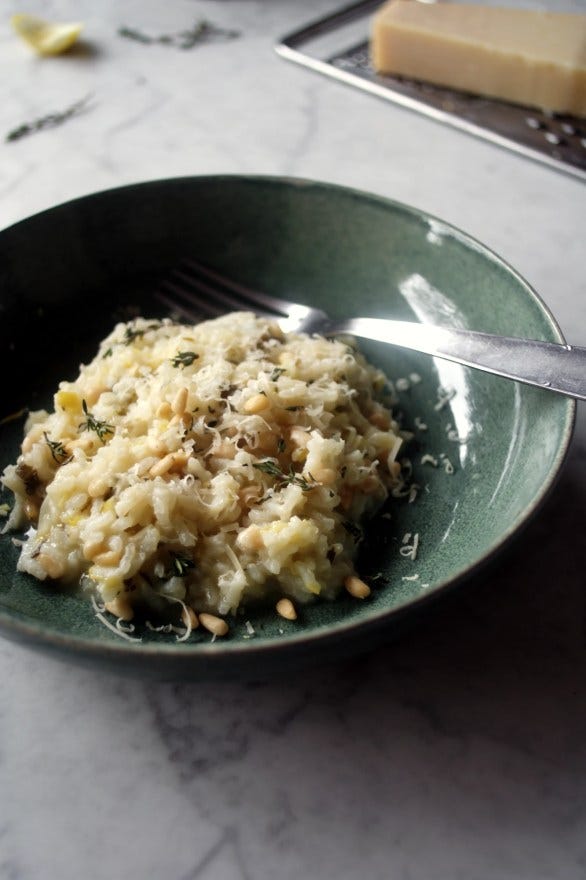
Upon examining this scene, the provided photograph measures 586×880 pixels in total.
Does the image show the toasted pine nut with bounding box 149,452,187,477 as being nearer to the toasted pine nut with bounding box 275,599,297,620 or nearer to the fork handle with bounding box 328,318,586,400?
the toasted pine nut with bounding box 275,599,297,620

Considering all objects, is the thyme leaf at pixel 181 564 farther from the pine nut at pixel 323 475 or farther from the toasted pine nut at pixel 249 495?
the pine nut at pixel 323 475

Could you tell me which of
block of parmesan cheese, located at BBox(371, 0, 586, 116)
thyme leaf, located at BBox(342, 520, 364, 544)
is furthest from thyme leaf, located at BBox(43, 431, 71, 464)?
block of parmesan cheese, located at BBox(371, 0, 586, 116)

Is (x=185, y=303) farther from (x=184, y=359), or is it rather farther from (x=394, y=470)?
(x=394, y=470)

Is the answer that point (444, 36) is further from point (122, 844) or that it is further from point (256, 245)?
point (122, 844)

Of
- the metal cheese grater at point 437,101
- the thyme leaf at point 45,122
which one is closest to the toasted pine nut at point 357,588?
the metal cheese grater at point 437,101

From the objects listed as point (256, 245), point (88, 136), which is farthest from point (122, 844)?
point (88, 136)

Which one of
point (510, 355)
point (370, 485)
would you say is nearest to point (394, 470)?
point (370, 485)
